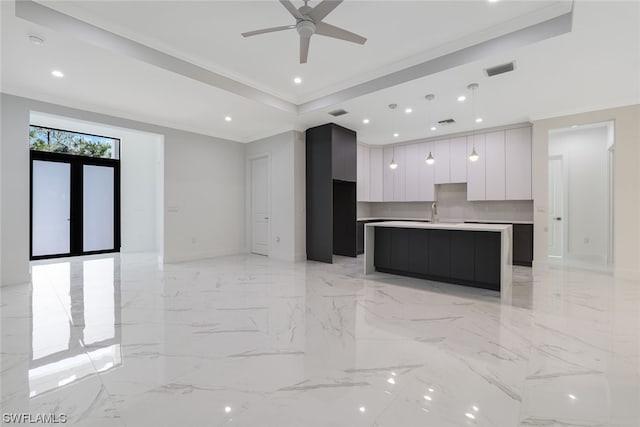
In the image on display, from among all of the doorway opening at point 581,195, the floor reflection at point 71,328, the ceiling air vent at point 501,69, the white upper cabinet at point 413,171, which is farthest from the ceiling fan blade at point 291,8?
the doorway opening at point 581,195

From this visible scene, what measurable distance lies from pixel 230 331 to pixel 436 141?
6263 mm

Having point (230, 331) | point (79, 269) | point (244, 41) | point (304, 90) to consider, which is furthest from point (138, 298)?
point (304, 90)

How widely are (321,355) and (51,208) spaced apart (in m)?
7.36

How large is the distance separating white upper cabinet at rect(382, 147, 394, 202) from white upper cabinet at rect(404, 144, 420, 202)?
0.42 meters

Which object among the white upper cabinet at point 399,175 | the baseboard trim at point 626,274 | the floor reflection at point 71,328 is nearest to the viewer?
the floor reflection at point 71,328

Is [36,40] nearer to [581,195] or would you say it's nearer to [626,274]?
[626,274]

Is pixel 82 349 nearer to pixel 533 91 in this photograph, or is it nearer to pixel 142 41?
pixel 142 41

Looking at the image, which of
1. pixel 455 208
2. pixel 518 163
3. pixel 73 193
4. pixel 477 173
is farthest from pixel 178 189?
pixel 518 163

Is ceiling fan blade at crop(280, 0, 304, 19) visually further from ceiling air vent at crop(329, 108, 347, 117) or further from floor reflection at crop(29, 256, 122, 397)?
floor reflection at crop(29, 256, 122, 397)

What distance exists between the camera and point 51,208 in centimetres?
649

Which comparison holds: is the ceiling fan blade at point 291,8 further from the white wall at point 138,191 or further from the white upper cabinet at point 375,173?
the white wall at point 138,191

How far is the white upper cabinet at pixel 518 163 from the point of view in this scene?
5816mm

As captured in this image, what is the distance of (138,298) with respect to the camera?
3.63m

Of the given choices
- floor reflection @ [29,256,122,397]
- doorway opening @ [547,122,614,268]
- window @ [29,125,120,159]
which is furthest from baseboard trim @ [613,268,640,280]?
window @ [29,125,120,159]
